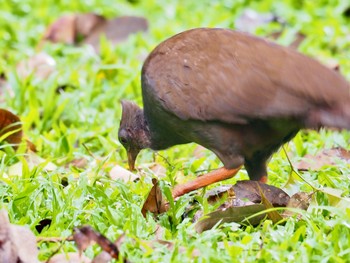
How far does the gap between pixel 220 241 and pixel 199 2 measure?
6.37 metres

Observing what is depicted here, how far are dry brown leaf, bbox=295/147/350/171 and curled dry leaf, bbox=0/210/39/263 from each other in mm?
2118

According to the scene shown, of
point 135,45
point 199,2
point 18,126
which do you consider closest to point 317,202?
point 18,126

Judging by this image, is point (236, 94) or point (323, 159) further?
point (323, 159)

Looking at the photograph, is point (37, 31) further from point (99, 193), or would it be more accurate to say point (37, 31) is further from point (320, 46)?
point (99, 193)

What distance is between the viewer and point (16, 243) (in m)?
4.22

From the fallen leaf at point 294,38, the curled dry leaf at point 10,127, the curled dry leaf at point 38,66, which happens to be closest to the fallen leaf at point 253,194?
the curled dry leaf at point 10,127

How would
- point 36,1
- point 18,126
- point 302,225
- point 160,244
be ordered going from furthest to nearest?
1. point 36,1
2. point 18,126
3. point 302,225
4. point 160,244

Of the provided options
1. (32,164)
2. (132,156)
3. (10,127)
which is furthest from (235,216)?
(10,127)

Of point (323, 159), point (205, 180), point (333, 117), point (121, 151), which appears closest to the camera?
point (333, 117)

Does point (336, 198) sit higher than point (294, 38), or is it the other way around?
point (336, 198)

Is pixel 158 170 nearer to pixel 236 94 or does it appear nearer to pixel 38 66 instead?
pixel 236 94

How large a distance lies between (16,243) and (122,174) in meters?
1.62

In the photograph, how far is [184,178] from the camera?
18.8 ft

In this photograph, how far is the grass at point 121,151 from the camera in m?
4.39
